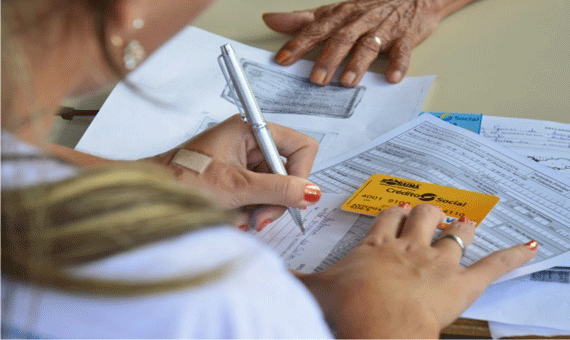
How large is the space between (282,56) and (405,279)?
21.8 inches

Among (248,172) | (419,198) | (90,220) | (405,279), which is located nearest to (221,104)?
(248,172)

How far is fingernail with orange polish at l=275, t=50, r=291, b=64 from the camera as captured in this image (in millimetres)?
1116

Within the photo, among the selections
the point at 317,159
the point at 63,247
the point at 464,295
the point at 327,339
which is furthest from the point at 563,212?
the point at 63,247

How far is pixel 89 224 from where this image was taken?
0.40 metres

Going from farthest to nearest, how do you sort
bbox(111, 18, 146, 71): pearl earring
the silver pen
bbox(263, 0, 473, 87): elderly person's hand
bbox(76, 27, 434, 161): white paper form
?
bbox(263, 0, 473, 87): elderly person's hand < bbox(76, 27, 434, 161): white paper form < the silver pen < bbox(111, 18, 146, 71): pearl earring

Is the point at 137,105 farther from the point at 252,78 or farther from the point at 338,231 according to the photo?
the point at 338,231

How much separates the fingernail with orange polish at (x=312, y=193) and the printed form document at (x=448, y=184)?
3cm

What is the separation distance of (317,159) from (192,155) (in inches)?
7.1

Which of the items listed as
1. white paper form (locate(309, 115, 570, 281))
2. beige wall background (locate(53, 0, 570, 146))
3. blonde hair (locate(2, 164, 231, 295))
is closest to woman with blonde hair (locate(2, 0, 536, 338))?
blonde hair (locate(2, 164, 231, 295))

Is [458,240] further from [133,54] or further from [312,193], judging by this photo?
[133,54]

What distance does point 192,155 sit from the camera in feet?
2.76

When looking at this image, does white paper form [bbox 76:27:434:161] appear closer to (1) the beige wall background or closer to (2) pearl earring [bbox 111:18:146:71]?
(1) the beige wall background

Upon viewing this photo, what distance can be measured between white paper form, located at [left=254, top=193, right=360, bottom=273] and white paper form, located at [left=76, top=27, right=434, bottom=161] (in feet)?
0.40

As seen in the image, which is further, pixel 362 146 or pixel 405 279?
pixel 362 146
